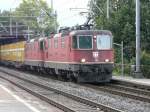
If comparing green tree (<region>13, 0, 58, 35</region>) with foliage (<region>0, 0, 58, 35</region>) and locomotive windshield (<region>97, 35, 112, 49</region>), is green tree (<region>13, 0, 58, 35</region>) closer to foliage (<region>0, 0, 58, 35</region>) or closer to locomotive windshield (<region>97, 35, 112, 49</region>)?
foliage (<region>0, 0, 58, 35</region>)

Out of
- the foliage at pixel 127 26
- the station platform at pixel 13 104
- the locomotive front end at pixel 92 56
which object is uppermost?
the foliage at pixel 127 26

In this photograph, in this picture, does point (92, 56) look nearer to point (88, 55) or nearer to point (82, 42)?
point (88, 55)

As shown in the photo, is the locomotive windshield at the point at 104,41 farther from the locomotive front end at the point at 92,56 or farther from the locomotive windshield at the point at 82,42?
the locomotive windshield at the point at 82,42

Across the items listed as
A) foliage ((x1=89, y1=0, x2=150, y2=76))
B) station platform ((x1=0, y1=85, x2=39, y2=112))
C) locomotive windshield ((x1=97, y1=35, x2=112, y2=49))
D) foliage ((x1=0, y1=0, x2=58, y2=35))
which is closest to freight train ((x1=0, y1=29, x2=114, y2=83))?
locomotive windshield ((x1=97, y1=35, x2=112, y2=49))

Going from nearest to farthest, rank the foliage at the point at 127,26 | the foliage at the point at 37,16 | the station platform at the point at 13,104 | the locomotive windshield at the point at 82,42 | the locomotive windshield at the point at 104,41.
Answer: the station platform at the point at 13,104 → the locomotive windshield at the point at 82,42 → the locomotive windshield at the point at 104,41 → the foliage at the point at 127,26 → the foliage at the point at 37,16

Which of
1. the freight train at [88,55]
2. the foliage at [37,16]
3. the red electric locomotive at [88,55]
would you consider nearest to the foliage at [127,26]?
the freight train at [88,55]

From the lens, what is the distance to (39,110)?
56.1 ft

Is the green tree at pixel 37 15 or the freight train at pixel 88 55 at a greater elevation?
the green tree at pixel 37 15

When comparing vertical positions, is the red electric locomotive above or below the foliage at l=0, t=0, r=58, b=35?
below

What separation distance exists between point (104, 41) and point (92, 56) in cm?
112

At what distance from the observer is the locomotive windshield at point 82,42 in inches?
1187

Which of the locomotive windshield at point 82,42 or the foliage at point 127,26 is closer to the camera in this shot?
the locomotive windshield at point 82,42

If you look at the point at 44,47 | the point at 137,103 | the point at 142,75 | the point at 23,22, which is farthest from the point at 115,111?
the point at 23,22

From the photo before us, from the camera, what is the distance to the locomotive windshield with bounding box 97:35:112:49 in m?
30.4
